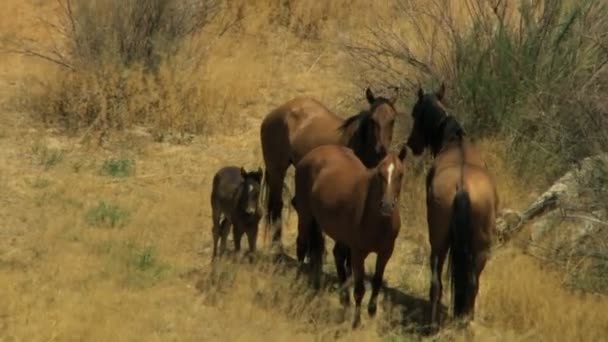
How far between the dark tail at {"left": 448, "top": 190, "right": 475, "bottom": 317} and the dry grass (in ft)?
0.91

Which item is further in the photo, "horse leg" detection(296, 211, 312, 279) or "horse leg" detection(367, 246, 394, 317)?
"horse leg" detection(296, 211, 312, 279)

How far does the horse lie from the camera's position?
9250mm

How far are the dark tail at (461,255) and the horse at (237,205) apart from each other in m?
2.17

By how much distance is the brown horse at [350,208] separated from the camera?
768 cm

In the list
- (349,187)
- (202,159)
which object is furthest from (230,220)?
(202,159)

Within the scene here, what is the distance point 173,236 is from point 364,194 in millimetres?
2840

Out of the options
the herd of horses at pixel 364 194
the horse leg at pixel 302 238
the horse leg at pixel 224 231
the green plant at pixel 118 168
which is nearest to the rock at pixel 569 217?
the herd of horses at pixel 364 194

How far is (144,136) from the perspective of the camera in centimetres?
1383

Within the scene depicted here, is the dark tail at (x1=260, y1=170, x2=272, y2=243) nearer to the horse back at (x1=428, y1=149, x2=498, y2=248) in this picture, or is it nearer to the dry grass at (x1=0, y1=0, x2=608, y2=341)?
the dry grass at (x1=0, y1=0, x2=608, y2=341)

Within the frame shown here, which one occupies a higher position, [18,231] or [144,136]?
[144,136]

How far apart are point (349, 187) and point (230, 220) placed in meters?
1.67

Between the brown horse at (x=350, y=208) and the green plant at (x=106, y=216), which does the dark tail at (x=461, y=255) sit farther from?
the green plant at (x=106, y=216)

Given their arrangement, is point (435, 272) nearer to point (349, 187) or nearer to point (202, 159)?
point (349, 187)

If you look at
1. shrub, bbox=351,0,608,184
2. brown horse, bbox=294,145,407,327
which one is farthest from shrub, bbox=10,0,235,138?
brown horse, bbox=294,145,407,327
